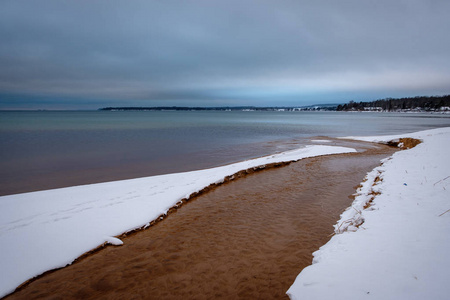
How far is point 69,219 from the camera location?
21.4ft

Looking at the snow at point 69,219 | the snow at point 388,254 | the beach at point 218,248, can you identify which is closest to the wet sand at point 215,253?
the beach at point 218,248

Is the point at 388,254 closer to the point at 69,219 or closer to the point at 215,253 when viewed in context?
the point at 215,253

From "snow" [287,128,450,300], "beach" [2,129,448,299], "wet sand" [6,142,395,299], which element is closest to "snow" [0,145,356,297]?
"beach" [2,129,448,299]

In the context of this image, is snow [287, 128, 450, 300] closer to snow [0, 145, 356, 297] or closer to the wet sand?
the wet sand

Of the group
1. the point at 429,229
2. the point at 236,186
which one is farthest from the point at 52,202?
the point at 429,229

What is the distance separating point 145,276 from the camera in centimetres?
461

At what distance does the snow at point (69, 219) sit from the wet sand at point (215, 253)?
39cm

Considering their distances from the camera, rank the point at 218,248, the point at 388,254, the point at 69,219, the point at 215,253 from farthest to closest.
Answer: the point at 69,219 < the point at 218,248 < the point at 215,253 < the point at 388,254

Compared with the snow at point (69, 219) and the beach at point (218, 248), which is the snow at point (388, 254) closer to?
the beach at point (218, 248)

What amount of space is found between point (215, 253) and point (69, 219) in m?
4.67

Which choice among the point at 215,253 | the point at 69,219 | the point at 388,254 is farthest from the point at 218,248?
the point at 69,219

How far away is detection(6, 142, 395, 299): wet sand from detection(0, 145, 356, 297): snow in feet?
1.27

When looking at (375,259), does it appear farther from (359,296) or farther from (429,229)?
(429,229)

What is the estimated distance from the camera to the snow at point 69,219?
4.87 meters
